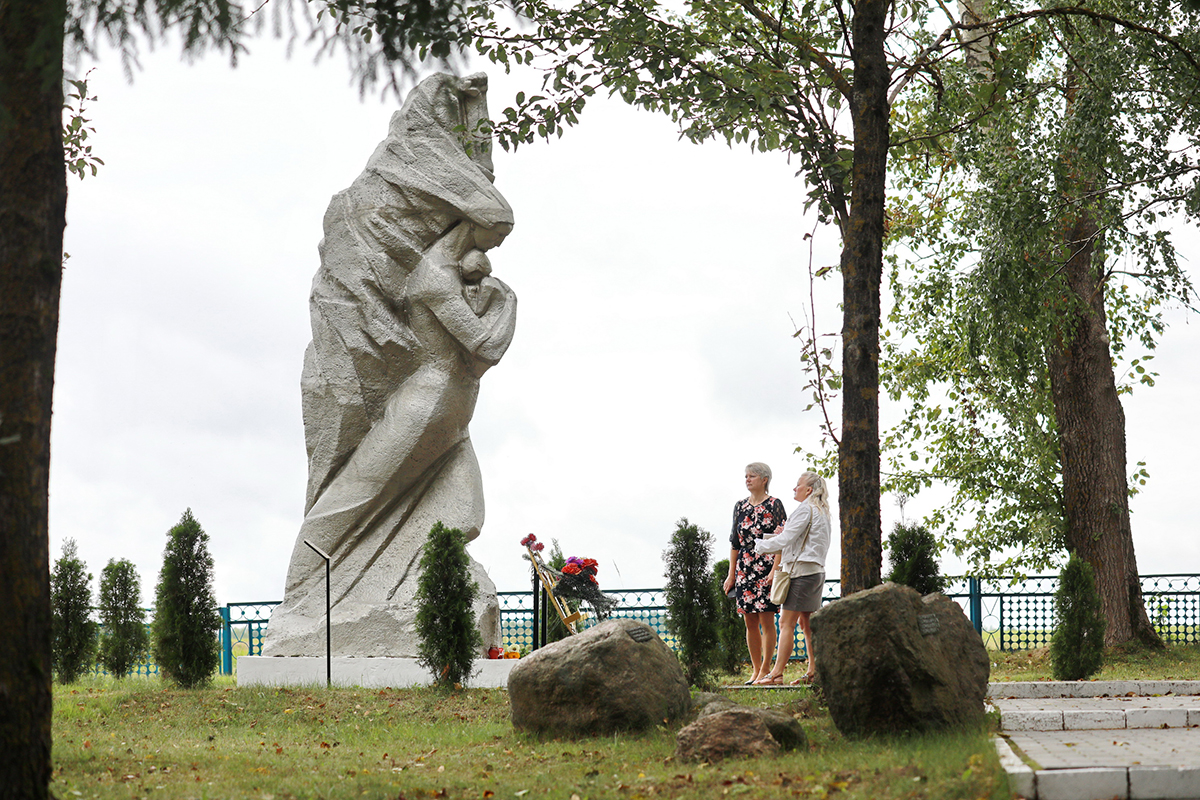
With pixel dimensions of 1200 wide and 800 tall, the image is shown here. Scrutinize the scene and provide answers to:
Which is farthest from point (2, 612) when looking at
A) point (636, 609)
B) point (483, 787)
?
point (636, 609)

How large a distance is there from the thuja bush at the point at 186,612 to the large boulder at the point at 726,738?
216 inches

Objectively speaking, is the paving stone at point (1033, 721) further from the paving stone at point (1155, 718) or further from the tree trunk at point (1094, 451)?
the tree trunk at point (1094, 451)

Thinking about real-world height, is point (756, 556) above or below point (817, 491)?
below

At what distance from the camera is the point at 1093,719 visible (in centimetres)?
707

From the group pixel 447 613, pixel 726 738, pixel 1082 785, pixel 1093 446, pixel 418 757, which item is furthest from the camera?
pixel 1093 446

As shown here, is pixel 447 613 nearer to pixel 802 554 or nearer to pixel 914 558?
pixel 802 554

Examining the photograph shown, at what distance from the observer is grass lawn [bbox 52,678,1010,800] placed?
522cm

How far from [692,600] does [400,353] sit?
3.99 metres

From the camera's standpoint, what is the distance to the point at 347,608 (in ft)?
35.4

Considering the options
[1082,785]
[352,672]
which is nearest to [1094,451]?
[352,672]

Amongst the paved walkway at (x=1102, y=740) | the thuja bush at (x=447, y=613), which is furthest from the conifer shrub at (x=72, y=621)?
the paved walkway at (x=1102, y=740)

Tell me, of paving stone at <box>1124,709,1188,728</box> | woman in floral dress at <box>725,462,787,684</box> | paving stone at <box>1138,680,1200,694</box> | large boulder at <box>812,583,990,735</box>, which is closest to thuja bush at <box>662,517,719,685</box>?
woman in floral dress at <box>725,462,787,684</box>

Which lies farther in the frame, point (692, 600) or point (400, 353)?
point (400, 353)

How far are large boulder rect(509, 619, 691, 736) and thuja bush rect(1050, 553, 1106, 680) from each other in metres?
4.63
